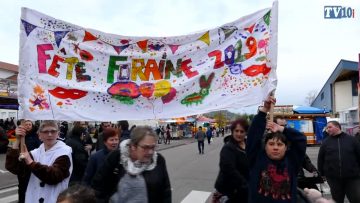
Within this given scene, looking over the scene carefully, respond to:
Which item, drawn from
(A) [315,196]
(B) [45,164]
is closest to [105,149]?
(B) [45,164]

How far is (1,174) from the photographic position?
13508 millimetres

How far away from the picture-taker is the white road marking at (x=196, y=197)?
8.81m

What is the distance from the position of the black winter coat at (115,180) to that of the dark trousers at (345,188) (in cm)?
413

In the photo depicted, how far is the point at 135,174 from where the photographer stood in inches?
123

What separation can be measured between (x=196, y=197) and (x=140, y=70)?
551cm

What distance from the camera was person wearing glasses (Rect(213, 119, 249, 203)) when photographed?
435cm

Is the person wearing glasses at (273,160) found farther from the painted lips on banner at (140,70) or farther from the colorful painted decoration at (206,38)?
the colorful painted decoration at (206,38)

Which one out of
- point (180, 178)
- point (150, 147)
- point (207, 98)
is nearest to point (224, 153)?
point (207, 98)

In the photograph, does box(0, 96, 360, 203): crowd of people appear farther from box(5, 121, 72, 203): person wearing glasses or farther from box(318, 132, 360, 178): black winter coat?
box(318, 132, 360, 178): black winter coat

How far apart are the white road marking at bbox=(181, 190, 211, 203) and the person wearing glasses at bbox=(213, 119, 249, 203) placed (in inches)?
169

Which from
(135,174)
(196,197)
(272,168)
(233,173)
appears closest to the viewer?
(135,174)

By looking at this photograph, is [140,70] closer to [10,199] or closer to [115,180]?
[115,180]

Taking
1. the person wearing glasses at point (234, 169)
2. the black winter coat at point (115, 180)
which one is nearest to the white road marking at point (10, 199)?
the person wearing glasses at point (234, 169)

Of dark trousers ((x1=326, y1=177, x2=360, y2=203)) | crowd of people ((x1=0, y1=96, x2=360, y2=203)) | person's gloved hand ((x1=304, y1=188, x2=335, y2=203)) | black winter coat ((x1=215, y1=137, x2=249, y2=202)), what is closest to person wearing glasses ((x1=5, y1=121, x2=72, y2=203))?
crowd of people ((x1=0, y1=96, x2=360, y2=203))
